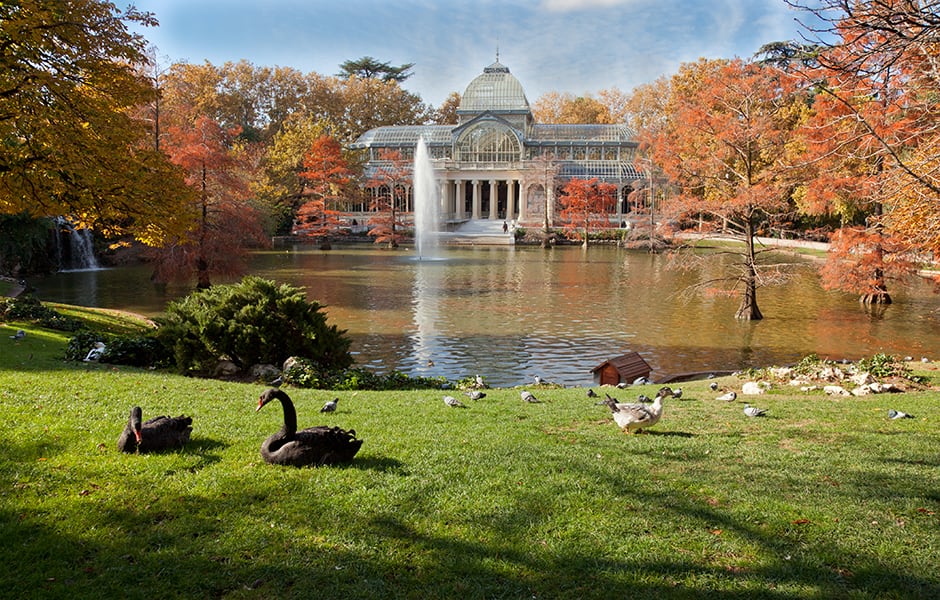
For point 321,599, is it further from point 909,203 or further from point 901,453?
point 909,203

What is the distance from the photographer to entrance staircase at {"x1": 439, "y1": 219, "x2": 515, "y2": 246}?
50844mm

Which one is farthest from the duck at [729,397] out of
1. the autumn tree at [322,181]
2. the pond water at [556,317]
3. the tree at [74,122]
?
the autumn tree at [322,181]

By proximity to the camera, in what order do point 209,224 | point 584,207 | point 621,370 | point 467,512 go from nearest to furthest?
point 467,512 < point 621,370 < point 209,224 < point 584,207

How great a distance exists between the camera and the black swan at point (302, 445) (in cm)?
538

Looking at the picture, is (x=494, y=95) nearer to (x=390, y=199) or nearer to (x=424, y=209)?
(x=390, y=199)

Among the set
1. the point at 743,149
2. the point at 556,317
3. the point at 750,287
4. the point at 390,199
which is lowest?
the point at 556,317

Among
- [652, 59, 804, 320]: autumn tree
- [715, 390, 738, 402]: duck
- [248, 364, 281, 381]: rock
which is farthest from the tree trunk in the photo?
[248, 364, 281, 381]: rock

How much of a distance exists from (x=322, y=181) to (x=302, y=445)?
4474 cm

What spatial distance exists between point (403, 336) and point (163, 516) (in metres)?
12.1

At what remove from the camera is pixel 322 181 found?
47906 mm

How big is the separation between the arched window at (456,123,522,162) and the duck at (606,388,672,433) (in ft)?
192

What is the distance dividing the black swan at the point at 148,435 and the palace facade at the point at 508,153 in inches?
2160

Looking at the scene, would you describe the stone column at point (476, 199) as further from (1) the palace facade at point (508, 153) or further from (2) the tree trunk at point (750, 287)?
(2) the tree trunk at point (750, 287)

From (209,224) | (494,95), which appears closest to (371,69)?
(494,95)
